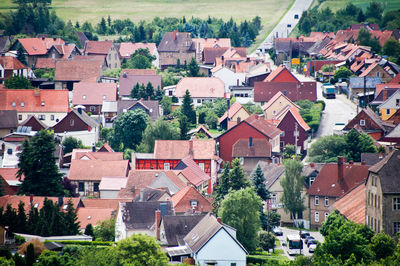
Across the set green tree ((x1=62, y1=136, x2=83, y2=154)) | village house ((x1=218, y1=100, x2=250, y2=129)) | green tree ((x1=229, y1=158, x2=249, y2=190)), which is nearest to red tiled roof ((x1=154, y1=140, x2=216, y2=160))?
green tree ((x1=62, y1=136, x2=83, y2=154))

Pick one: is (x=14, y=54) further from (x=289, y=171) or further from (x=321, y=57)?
(x=289, y=171)

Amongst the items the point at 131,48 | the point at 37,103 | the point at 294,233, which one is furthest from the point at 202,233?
the point at 131,48

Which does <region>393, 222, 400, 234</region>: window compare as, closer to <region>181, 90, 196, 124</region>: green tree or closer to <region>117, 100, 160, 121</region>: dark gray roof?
<region>117, 100, 160, 121</region>: dark gray roof

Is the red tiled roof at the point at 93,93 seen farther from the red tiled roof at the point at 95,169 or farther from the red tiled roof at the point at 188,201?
the red tiled roof at the point at 188,201

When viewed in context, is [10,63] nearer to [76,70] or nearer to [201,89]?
[76,70]

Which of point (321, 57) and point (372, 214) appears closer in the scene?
point (372, 214)

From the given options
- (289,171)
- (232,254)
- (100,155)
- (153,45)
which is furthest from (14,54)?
(232,254)
